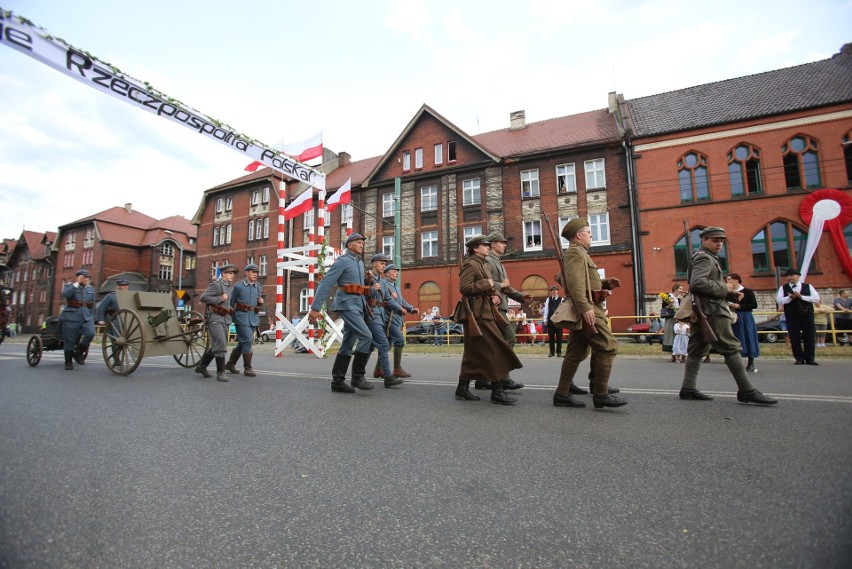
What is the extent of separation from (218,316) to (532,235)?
22410 millimetres

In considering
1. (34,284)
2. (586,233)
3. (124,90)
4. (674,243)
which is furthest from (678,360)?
(34,284)

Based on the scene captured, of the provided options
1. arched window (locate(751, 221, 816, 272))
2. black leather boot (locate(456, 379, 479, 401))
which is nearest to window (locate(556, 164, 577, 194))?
arched window (locate(751, 221, 816, 272))

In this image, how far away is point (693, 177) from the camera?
2420 cm

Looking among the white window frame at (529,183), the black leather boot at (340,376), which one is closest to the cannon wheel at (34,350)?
the black leather boot at (340,376)

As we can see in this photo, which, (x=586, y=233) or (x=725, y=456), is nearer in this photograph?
(x=725, y=456)

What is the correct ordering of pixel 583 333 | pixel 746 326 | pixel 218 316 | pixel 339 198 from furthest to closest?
pixel 339 198 → pixel 746 326 → pixel 218 316 → pixel 583 333

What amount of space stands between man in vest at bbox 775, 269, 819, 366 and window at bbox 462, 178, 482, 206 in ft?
69.7

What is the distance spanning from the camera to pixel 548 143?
93.5 feet

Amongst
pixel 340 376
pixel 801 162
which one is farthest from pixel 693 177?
pixel 340 376

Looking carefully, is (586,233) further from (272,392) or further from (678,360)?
(678,360)

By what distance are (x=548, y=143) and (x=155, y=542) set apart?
29709 mm

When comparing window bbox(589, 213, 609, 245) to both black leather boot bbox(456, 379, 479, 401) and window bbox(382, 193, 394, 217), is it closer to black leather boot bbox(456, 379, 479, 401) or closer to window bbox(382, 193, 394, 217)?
window bbox(382, 193, 394, 217)

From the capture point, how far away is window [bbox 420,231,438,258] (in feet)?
98.3

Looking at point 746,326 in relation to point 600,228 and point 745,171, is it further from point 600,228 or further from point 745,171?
point 745,171
